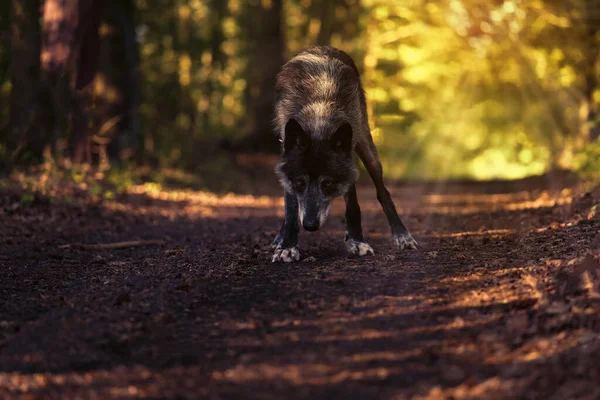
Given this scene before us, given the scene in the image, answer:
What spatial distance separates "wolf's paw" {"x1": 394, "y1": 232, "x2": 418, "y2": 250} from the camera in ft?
26.4

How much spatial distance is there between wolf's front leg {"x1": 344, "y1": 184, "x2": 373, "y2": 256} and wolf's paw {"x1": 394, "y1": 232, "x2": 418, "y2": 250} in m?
0.56

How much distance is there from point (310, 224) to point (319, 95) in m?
1.67

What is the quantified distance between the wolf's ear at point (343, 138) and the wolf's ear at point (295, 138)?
28 cm

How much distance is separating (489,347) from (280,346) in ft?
4.11

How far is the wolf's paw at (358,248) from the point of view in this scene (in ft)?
24.6

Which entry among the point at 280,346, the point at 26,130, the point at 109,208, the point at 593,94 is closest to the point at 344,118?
the point at 280,346

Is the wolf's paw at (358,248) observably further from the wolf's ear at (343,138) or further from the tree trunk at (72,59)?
the tree trunk at (72,59)

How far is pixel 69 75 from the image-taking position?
13.3 metres

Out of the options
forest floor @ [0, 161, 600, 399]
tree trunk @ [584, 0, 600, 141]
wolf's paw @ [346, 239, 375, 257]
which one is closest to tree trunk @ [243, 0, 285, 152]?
tree trunk @ [584, 0, 600, 141]

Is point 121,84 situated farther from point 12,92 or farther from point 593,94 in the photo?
point 593,94

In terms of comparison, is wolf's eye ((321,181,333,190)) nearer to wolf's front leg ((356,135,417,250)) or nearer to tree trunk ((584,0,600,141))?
wolf's front leg ((356,135,417,250))

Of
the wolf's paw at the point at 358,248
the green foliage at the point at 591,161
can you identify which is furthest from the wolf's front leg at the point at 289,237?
the green foliage at the point at 591,161

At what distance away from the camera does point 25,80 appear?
1368 cm

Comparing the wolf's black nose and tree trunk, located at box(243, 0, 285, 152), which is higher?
tree trunk, located at box(243, 0, 285, 152)
